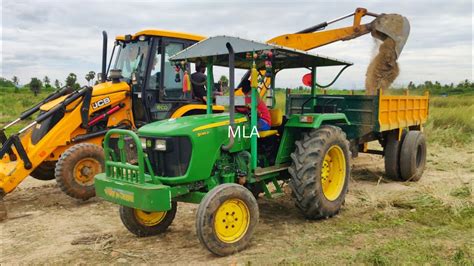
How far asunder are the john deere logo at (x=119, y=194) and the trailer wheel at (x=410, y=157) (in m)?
5.39

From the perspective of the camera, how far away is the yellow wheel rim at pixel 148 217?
210 inches

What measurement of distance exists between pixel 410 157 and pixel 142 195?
541 centimetres

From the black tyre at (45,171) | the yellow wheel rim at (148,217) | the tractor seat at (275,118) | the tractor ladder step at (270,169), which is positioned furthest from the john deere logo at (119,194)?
the black tyre at (45,171)

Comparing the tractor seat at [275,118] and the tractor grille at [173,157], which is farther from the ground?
the tractor seat at [275,118]

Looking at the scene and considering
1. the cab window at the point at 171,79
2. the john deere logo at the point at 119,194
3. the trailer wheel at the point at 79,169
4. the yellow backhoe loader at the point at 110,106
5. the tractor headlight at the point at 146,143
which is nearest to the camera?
the john deere logo at the point at 119,194

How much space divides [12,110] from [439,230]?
72.7 feet

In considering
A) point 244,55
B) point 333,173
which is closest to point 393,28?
point 333,173

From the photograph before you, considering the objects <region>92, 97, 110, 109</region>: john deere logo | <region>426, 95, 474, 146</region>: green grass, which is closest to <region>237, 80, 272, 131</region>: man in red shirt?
<region>92, 97, 110, 109</region>: john deere logo

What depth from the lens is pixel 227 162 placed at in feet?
17.6

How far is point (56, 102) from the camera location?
7516 mm

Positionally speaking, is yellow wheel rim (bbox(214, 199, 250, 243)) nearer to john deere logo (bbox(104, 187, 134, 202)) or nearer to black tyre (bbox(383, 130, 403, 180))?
john deere logo (bbox(104, 187, 134, 202))

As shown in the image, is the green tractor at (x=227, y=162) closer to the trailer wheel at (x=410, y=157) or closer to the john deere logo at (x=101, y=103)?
the john deere logo at (x=101, y=103)

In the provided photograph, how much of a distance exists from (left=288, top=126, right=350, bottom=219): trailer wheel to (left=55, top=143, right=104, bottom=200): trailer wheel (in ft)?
10.3

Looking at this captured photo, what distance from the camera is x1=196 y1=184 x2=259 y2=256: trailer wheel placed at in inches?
175
